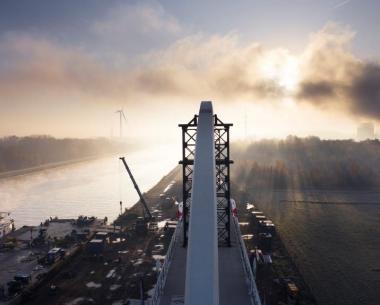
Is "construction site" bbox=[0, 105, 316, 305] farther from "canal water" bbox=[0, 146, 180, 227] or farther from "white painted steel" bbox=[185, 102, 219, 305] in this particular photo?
"canal water" bbox=[0, 146, 180, 227]

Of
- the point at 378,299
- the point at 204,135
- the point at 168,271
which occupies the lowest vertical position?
the point at 378,299

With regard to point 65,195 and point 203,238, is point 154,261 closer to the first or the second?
point 203,238

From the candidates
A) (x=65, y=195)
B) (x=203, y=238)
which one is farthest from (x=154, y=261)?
(x=65, y=195)

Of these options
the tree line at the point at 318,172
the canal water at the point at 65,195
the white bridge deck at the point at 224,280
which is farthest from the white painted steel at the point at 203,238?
the tree line at the point at 318,172

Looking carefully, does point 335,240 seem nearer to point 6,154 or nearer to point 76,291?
point 76,291

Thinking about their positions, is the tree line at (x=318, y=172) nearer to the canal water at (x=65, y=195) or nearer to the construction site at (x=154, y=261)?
the canal water at (x=65, y=195)

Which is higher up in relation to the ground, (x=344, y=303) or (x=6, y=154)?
(x=6, y=154)

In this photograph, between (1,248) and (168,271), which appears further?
(1,248)

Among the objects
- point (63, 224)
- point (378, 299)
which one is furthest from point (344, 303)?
point (63, 224)
